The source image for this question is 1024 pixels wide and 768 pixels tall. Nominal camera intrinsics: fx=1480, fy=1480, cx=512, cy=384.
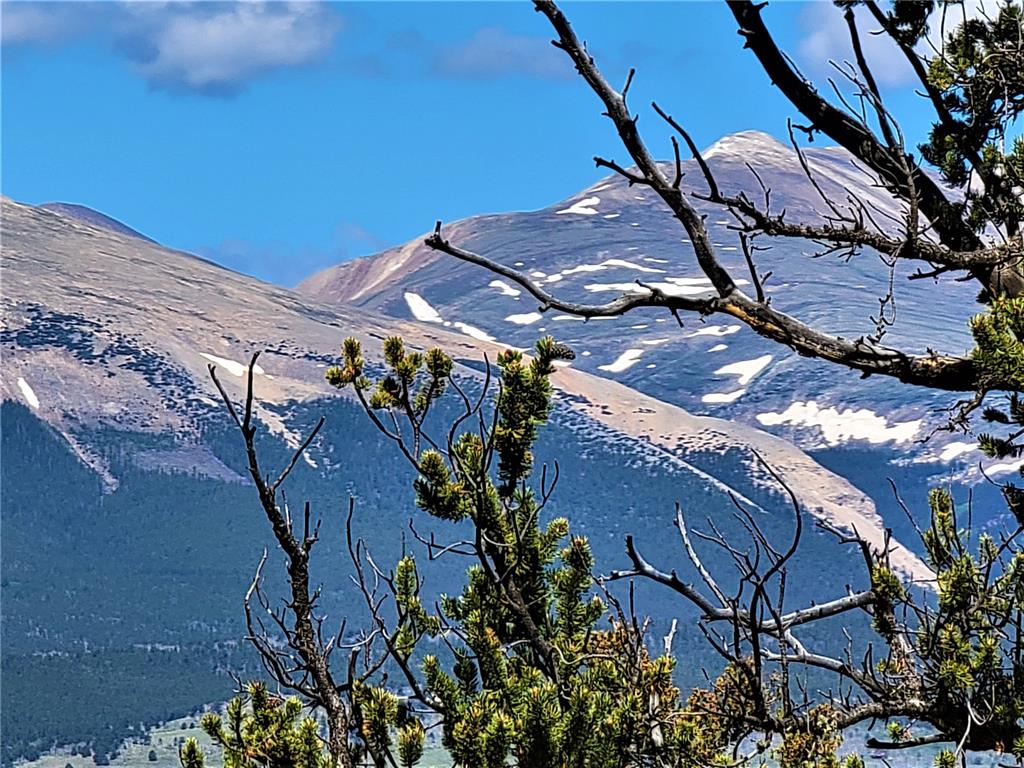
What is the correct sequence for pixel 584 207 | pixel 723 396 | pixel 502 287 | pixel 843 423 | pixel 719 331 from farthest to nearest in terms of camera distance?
pixel 584 207, pixel 502 287, pixel 719 331, pixel 723 396, pixel 843 423

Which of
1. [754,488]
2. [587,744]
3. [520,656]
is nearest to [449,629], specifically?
[520,656]

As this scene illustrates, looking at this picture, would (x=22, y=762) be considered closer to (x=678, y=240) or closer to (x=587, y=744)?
(x=587, y=744)

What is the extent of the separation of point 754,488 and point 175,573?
73.3 ft

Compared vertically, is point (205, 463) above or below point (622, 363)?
below

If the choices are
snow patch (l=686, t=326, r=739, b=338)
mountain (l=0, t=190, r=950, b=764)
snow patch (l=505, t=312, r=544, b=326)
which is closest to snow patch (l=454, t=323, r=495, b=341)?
snow patch (l=505, t=312, r=544, b=326)

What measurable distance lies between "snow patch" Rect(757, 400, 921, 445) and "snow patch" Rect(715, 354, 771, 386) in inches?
188

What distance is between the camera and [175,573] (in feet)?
185

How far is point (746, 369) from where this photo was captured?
3255 inches

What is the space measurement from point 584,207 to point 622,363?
25994 mm

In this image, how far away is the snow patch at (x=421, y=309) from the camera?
314 feet

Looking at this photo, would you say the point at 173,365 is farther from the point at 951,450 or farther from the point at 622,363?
the point at 951,450

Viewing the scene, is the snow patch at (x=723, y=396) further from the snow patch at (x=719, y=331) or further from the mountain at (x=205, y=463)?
the snow patch at (x=719, y=331)

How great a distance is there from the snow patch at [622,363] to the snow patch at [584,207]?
20469 millimetres

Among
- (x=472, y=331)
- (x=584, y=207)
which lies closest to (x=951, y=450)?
(x=472, y=331)
